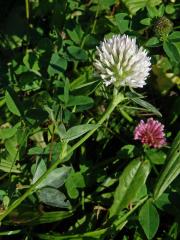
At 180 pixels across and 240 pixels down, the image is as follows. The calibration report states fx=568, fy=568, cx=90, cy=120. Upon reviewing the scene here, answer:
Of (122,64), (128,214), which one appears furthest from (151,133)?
(122,64)

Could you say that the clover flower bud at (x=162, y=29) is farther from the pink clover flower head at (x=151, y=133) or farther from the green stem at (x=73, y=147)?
the green stem at (x=73, y=147)

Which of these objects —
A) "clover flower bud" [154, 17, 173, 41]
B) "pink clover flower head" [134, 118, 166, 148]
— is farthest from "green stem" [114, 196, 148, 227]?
"clover flower bud" [154, 17, 173, 41]

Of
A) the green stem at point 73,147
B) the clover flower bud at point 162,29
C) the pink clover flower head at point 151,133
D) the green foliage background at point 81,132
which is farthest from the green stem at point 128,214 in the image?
the clover flower bud at point 162,29

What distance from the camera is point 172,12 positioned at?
82.6 inches

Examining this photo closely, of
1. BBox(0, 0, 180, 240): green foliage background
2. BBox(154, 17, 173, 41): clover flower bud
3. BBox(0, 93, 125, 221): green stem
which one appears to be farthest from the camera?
BBox(154, 17, 173, 41): clover flower bud

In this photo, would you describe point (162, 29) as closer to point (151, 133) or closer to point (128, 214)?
point (151, 133)

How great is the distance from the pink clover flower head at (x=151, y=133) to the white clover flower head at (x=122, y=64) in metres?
0.40

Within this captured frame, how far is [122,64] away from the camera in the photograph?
1567mm

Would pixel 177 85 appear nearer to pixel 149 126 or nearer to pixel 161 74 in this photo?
pixel 161 74

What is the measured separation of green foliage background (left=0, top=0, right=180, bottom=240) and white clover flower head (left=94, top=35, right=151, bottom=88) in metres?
0.04

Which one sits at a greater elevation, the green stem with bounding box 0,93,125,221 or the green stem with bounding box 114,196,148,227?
the green stem with bounding box 0,93,125,221

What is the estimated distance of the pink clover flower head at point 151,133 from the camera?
1.94 meters

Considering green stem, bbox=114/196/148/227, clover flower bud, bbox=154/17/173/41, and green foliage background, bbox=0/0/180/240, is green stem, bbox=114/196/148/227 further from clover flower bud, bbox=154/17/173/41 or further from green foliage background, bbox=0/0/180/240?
clover flower bud, bbox=154/17/173/41

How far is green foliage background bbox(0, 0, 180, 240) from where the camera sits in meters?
1.72
